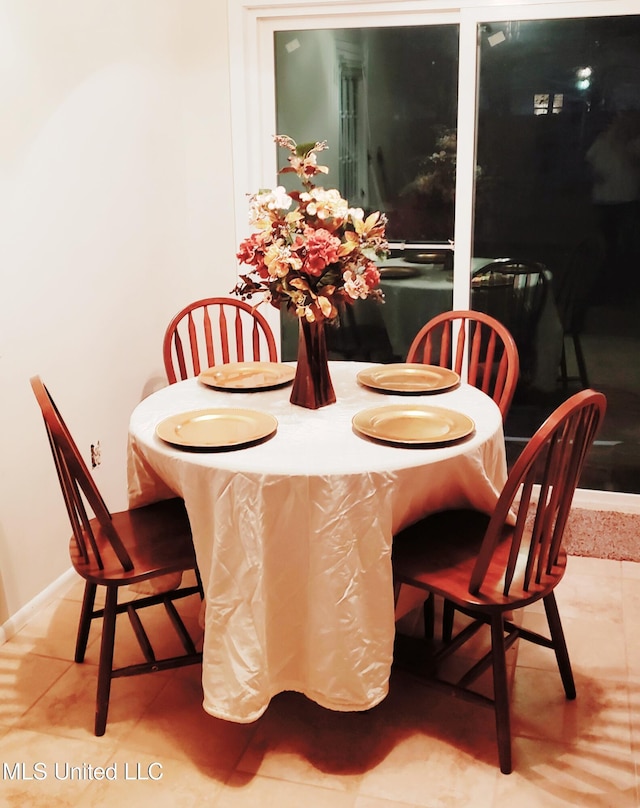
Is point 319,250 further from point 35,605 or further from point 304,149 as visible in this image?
point 35,605

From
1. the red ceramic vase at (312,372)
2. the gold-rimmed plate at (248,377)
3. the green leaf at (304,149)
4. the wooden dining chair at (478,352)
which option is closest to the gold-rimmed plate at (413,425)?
the red ceramic vase at (312,372)

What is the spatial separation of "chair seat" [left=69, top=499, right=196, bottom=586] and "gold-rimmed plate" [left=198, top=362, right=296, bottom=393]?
386mm

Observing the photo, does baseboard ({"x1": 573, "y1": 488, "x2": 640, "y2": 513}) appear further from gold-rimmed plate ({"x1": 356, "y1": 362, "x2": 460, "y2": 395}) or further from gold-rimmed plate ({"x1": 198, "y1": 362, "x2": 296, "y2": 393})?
gold-rimmed plate ({"x1": 198, "y1": 362, "x2": 296, "y2": 393})

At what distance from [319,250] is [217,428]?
0.52 metres

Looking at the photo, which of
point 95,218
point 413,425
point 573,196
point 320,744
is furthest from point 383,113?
point 320,744

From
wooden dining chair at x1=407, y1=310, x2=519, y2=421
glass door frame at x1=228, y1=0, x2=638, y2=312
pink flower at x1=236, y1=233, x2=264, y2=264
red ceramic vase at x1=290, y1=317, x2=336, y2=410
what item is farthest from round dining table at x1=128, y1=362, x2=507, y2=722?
glass door frame at x1=228, y1=0, x2=638, y2=312

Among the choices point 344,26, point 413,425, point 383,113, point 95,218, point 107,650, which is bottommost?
point 107,650

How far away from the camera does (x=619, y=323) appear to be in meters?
3.48

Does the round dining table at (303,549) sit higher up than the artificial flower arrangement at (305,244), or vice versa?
the artificial flower arrangement at (305,244)

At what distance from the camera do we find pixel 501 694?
1.88 meters

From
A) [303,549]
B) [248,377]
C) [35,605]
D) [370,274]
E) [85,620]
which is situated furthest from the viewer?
[35,605]

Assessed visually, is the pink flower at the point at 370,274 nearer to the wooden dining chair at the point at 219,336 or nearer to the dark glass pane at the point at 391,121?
the wooden dining chair at the point at 219,336

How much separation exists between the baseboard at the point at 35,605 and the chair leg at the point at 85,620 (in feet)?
0.90

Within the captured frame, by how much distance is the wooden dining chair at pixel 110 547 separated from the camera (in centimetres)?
186
